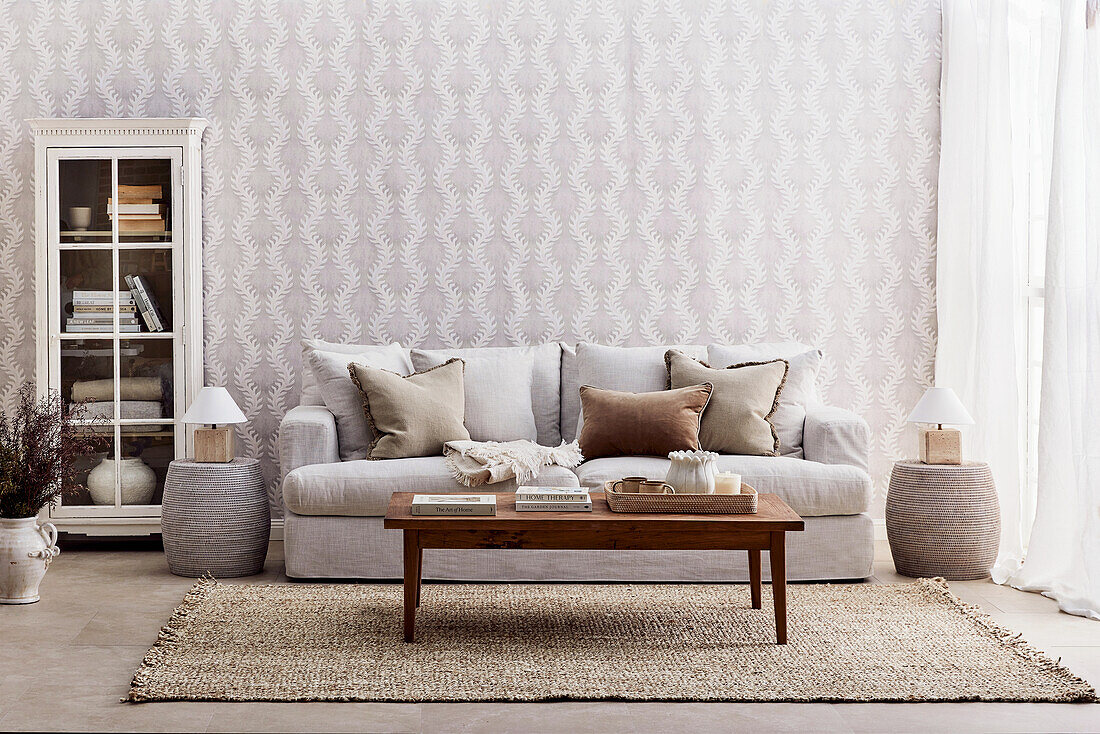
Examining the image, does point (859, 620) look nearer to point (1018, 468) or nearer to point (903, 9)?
point (1018, 468)

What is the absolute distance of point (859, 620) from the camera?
3.21 m

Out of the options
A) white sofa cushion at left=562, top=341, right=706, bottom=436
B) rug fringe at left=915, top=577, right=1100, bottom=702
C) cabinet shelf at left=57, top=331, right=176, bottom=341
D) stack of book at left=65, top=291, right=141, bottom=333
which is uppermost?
stack of book at left=65, top=291, right=141, bottom=333

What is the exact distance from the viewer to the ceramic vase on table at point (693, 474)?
9.79 ft

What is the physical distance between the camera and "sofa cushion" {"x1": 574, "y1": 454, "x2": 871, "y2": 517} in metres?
3.67

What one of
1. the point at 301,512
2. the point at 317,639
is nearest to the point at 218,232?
the point at 301,512

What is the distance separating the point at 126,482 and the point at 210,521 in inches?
27.5

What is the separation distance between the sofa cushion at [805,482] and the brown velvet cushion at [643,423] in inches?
7.4

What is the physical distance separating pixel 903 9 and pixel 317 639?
3734 millimetres

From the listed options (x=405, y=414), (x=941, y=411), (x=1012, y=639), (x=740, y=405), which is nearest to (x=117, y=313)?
(x=405, y=414)

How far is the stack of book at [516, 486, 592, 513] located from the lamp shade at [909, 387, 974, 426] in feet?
5.27

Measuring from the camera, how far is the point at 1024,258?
4027mm

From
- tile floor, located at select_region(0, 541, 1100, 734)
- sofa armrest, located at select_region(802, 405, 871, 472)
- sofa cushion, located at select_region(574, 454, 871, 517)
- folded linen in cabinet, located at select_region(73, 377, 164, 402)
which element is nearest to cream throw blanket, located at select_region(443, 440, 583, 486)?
sofa cushion, located at select_region(574, 454, 871, 517)

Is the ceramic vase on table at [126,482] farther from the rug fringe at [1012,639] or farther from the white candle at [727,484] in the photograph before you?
the rug fringe at [1012,639]

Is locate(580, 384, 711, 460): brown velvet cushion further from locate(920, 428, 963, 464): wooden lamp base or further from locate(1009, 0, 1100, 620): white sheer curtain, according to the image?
locate(1009, 0, 1100, 620): white sheer curtain
